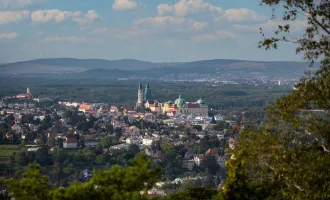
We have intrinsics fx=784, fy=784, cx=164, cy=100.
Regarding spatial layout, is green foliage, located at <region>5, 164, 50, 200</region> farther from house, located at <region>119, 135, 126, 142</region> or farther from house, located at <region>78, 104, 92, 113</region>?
house, located at <region>78, 104, 92, 113</region>

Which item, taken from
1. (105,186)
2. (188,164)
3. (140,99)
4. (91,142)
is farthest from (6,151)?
(140,99)

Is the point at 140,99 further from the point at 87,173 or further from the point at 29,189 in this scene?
the point at 29,189

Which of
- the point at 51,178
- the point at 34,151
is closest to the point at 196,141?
the point at 34,151

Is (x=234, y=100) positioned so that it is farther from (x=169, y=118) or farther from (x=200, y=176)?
(x=200, y=176)

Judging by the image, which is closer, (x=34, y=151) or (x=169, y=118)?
(x=34, y=151)

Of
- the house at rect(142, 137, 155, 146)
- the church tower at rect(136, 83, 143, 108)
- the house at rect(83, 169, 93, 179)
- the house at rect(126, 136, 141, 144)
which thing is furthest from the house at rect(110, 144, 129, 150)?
the church tower at rect(136, 83, 143, 108)

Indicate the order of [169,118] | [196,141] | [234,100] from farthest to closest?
[234,100] < [169,118] < [196,141]
